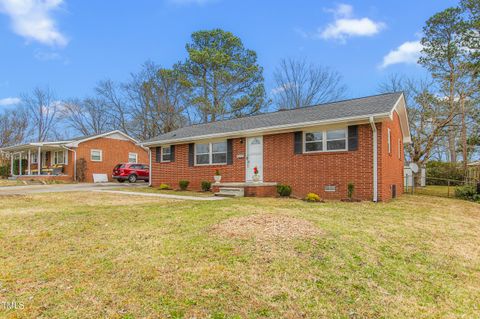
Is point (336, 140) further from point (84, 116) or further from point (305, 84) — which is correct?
point (84, 116)

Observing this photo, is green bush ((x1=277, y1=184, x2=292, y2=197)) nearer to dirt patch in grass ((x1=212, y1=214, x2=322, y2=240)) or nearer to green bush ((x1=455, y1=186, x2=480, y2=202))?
dirt patch in grass ((x1=212, y1=214, x2=322, y2=240))

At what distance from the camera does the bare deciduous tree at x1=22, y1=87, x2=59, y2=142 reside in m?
36.8

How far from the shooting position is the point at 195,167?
14789 millimetres

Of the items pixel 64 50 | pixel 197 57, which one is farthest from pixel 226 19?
pixel 64 50

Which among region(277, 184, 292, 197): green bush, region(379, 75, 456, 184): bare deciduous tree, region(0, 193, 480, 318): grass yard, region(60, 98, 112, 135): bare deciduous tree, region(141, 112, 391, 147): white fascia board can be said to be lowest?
region(0, 193, 480, 318): grass yard

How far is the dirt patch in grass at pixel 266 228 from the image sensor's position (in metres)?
4.96

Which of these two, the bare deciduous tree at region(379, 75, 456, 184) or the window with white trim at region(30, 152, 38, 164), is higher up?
the bare deciduous tree at region(379, 75, 456, 184)

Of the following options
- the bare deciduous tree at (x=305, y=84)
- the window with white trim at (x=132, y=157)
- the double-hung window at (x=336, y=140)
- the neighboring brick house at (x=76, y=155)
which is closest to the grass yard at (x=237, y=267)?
the double-hung window at (x=336, y=140)

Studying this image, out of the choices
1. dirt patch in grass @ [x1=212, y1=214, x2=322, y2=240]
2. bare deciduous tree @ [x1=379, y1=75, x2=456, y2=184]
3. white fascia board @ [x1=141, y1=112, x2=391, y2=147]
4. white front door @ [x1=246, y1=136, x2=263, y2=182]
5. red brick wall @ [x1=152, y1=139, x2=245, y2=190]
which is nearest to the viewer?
dirt patch in grass @ [x1=212, y1=214, x2=322, y2=240]

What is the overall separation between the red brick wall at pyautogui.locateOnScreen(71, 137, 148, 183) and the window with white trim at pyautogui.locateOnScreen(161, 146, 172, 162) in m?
10.2

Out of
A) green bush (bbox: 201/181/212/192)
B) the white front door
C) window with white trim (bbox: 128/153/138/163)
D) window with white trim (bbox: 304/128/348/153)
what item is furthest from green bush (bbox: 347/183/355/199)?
window with white trim (bbox: 128/153/138/163)

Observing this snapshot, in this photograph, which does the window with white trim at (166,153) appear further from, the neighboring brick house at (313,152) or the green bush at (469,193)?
the green bush at (469,193)

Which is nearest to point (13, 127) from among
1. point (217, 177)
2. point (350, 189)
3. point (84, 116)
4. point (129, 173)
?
point (84, 116)

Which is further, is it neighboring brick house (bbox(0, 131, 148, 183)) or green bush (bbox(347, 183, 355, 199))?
neighboring brick house (bbox(0, 131, 148, 183))
